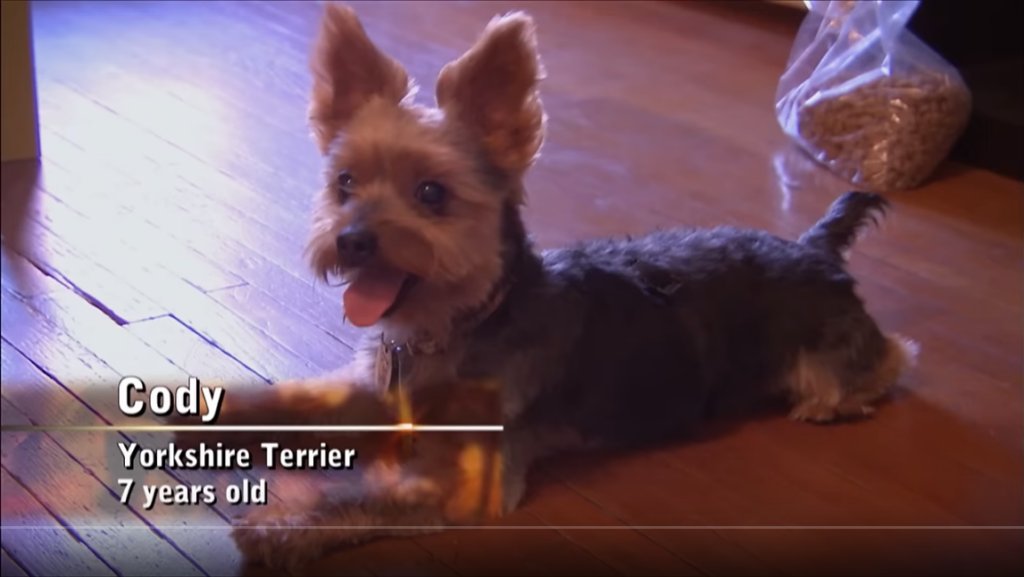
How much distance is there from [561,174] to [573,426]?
1288 mm

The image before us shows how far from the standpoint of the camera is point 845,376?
201 centimetres

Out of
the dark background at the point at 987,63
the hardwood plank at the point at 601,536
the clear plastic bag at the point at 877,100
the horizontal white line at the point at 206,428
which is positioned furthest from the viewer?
the dark background at the point at 987,63

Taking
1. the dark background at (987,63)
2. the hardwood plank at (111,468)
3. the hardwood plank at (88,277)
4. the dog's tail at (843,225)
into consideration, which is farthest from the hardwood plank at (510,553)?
the dark background at (987,63)

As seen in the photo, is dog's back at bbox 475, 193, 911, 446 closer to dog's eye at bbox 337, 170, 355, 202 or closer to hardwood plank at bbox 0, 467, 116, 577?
dog's eye at bbox 337, 170, 355, 202

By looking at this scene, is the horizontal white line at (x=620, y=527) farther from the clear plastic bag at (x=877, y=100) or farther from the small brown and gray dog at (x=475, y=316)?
the clear plastic bag at (x=877, y=100)

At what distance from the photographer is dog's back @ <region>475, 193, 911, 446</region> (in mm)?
1787

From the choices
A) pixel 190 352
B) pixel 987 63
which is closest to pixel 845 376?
pixel 190 352

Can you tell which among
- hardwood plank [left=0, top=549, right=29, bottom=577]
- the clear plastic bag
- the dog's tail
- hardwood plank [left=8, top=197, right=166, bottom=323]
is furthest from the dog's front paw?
the clear plastic bag

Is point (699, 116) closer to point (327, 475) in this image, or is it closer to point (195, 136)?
point (195, 136)

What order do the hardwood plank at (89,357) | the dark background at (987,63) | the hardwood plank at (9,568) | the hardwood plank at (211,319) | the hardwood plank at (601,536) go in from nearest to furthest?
1. the hardwood plank at (9,568)
2. the hardwood plank at (601,536)
3. the hardwood plank at (89,357)
4. the hardwood plank at (211,319)
5. the dark background at (987,63)

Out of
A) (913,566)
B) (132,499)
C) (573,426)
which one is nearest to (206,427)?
(132,499)

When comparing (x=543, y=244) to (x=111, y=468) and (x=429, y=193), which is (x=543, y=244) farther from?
(x=111, y=468)

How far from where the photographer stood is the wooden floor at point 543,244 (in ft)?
5.64

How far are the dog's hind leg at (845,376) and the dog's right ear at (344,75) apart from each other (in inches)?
30.4
